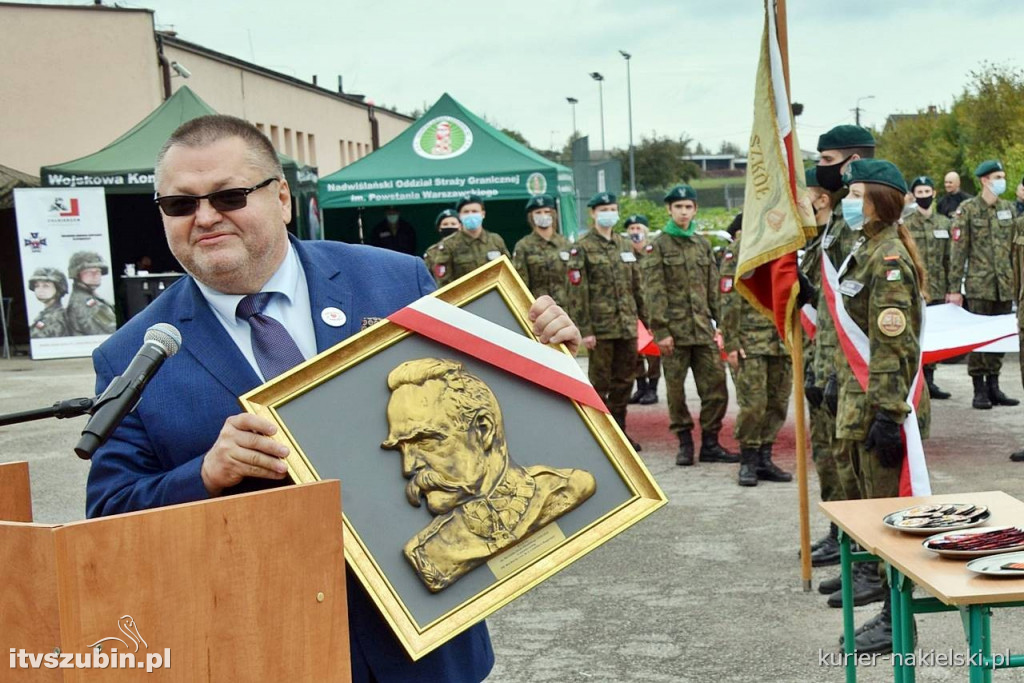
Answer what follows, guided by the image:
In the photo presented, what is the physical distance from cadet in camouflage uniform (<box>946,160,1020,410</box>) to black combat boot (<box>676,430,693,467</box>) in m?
3.76

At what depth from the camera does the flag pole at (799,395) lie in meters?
5.95

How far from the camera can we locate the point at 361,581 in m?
1.97

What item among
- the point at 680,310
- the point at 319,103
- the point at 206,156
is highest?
the point at 319,103

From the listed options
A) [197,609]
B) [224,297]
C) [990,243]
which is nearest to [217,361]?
[224,297]

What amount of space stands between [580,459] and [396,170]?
1695cm

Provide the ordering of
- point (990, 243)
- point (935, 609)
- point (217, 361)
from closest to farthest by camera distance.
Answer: point (217, 361) → point (935, 609) → point (990, 243)

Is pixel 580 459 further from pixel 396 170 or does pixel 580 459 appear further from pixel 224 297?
pixel 396 170

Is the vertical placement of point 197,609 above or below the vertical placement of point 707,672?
above

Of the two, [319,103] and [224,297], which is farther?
[319,103]

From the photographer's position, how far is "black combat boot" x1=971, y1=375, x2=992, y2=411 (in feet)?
39.5

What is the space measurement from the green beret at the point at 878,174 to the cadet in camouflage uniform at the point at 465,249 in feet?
25.4

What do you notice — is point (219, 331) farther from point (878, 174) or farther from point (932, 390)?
point (932, 390)

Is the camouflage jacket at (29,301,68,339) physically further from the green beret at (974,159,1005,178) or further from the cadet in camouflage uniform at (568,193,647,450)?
the green beret at (974,159,1005,178)

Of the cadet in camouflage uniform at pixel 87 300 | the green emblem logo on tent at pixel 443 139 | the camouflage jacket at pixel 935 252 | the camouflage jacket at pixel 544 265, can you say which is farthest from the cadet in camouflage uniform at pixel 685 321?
the cadet in camouflage uniform at pixel 87 300
